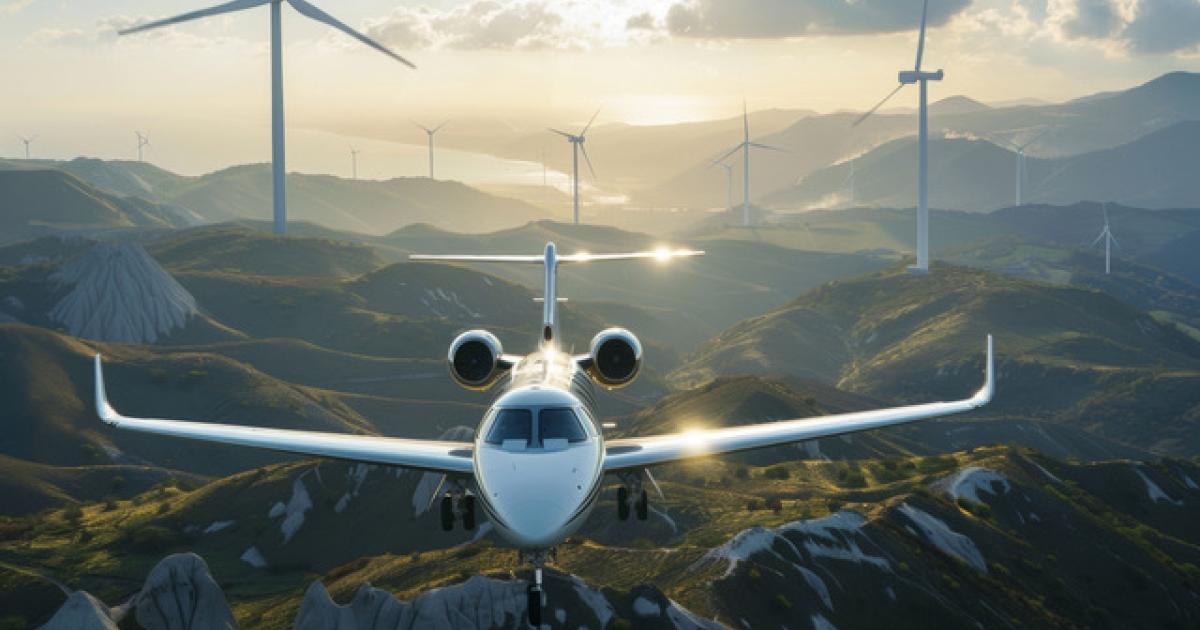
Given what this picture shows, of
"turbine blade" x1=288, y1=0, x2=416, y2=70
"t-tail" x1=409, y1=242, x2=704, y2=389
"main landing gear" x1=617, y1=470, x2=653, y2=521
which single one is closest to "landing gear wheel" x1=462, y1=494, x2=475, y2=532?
"main landing gear" x1=617, y1=470, x2=653, y2=521

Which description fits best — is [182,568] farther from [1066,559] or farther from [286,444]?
[1066,559]

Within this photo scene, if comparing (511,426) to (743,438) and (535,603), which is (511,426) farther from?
(743,438)

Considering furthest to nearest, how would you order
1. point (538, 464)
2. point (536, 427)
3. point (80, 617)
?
point (80, 617)
point (536, 427)
point (538, 464)

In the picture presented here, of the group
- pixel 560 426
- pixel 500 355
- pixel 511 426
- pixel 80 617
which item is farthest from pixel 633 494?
pixel 80 617

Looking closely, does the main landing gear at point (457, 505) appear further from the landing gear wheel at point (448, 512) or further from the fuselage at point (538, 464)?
the fuselage at point (538, 464)

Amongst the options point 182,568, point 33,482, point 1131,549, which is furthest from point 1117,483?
point 33,482

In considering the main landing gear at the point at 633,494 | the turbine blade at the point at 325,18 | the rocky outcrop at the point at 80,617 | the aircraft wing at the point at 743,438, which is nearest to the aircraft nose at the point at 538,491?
the aircraft wing at the point at 743,438

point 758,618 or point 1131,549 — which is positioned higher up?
point 758,618
